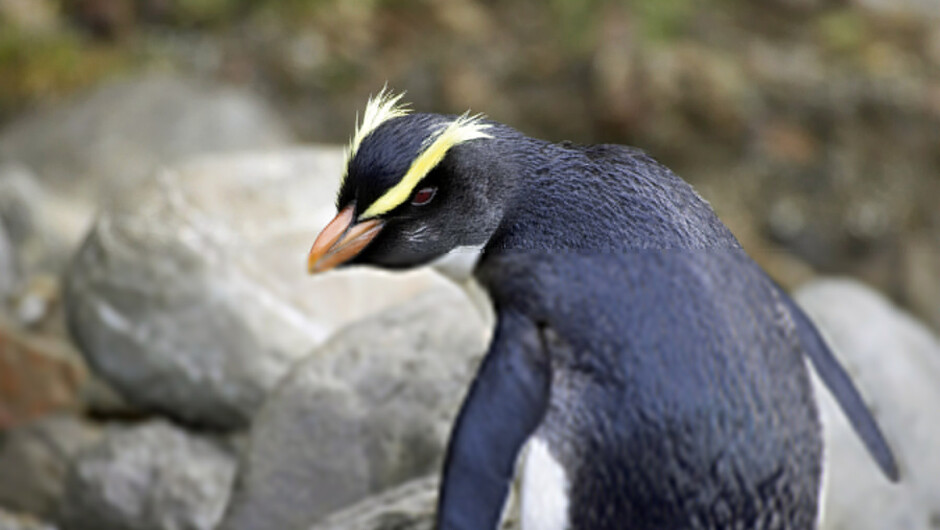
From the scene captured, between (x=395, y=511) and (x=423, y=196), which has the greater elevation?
(x=423, y=196)

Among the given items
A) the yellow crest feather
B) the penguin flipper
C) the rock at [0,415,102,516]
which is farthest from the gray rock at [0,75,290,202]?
the yellow crest feather

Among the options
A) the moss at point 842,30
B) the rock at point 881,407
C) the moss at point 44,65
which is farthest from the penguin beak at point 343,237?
the moss at point 44,65

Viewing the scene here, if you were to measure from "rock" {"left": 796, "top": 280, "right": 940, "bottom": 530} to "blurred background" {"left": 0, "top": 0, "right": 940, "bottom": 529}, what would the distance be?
13cm

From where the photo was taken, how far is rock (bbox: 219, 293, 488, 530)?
160 cm

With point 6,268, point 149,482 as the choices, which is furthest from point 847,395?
point 6,268

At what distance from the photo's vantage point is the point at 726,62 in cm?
137

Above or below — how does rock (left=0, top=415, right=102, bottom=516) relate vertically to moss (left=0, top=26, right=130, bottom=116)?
below

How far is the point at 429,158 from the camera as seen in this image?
48 centimetres

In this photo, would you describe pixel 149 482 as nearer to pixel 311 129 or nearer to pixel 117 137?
pixel 311 129

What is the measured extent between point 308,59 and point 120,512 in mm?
1424

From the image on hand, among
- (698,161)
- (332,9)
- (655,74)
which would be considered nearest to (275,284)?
(332,9)

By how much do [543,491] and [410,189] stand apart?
635 millimetres

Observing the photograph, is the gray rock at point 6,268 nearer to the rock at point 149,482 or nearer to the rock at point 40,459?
the rock at point 40,459

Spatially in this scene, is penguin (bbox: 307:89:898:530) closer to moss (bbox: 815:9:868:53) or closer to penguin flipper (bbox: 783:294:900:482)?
penguin flipper (bbox: 783:294:900:482)
